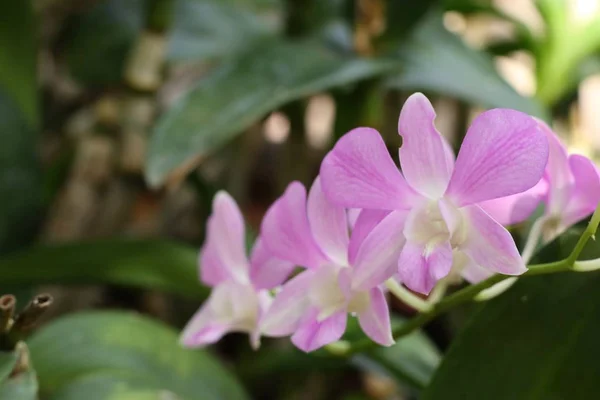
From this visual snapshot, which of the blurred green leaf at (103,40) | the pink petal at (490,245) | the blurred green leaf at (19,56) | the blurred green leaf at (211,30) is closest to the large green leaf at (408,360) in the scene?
the pink petal at (490,245)

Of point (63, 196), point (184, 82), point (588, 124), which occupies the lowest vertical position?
point (588, 124)

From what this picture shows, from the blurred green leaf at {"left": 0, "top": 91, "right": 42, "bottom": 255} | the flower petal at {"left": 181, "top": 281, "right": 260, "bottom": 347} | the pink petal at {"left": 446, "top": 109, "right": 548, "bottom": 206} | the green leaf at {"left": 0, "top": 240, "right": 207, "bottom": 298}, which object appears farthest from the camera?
the blurred green leaf at {"left": 0, "top": 91, "right": 42, "bottom": 255}

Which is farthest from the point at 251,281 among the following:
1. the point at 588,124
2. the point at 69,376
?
the point at 588,124

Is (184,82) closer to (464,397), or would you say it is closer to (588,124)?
(464,397)

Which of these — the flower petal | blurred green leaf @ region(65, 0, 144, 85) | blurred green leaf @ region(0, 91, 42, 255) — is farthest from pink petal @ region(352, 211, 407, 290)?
blurred green leaf @ region(65, 0, 144, 85)


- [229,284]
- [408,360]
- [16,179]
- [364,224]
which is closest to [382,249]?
[364,224]

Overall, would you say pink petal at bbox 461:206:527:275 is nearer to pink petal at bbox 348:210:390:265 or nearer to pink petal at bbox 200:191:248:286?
pink petal at bbox 348:210:390:265

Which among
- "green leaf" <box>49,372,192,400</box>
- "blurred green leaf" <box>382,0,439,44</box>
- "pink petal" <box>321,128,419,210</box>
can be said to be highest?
"pink petal" <box>321,128,419,210</box>
